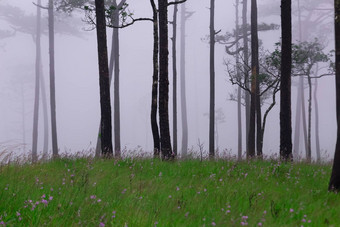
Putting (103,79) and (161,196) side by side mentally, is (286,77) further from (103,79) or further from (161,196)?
(161,196)

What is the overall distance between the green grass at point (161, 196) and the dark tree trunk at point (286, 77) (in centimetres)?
309

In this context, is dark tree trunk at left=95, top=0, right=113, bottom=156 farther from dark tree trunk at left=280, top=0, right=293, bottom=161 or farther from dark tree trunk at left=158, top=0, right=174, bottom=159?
dark tree trunk at left=280, top=0, right=293, bottom=161

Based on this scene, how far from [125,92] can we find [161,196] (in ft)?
539

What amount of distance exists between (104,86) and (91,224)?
23.2 feet

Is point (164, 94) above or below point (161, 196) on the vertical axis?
above

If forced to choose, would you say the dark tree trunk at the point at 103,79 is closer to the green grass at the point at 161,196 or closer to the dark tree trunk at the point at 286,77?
the green grass at the point at 161,196

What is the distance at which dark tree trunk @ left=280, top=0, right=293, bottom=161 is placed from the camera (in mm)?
10148

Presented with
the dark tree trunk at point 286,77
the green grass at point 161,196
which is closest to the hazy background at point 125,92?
the dark tree trunk at point 286,77

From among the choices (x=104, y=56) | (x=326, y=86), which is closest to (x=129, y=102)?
(x=326, y=86)

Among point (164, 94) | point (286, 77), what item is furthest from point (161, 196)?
point (286, 77)

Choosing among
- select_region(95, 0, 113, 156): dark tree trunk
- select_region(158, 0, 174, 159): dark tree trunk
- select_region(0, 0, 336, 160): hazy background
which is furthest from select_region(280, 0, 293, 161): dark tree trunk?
select_region(0, 0, 336, 160): hazy background

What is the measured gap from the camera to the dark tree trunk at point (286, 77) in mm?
10148

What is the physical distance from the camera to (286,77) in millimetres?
10383

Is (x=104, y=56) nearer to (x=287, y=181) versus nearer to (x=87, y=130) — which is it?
(x=287, y=181)
